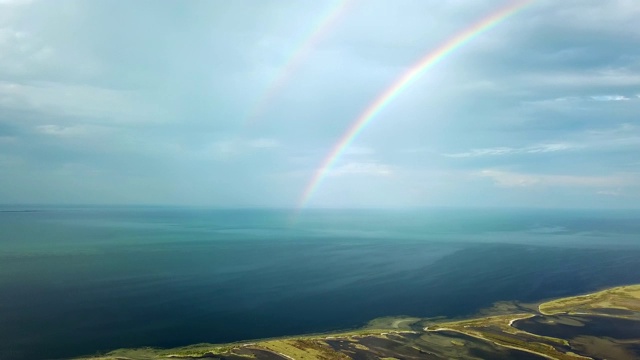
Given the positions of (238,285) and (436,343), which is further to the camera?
(238,285)

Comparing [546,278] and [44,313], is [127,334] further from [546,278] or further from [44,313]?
[546,278]

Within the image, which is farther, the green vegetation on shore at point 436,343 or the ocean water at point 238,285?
the ocean water at point 238,285

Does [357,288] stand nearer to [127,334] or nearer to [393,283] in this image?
[393,283]

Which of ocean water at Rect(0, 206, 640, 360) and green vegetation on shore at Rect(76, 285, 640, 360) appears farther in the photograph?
ocean water at Rect(0, 206, 640, 360)

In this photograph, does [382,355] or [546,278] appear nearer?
[382,355]

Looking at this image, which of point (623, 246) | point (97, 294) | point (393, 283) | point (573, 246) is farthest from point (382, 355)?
point (623, 246)

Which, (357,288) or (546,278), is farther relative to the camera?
(546,278)

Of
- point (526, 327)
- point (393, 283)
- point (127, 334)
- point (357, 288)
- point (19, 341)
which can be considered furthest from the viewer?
point (393, 283)

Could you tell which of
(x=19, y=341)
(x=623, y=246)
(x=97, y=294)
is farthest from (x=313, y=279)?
(x=623, y=246)

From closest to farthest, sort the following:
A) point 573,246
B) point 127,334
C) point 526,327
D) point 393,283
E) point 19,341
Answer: point 19,341 → point 127,334 → point 526,327 → point 393,283 → point 573,246
